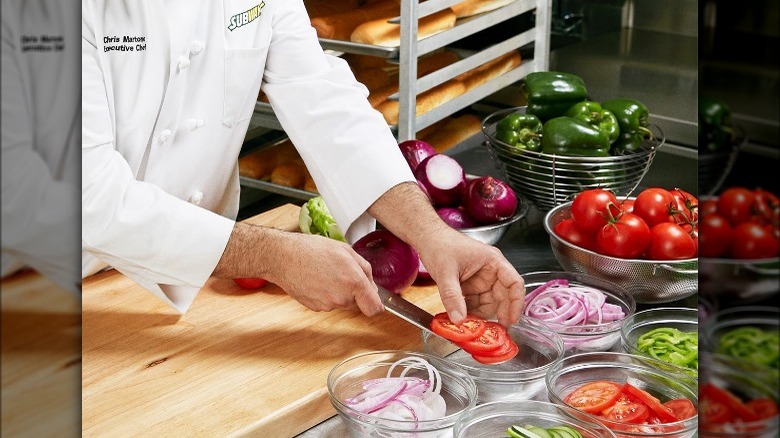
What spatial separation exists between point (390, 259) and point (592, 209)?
1.15ft

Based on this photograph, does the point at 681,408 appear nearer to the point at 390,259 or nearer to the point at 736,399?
the point at 390,259

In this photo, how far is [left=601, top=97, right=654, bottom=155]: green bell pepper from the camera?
193 centimetres

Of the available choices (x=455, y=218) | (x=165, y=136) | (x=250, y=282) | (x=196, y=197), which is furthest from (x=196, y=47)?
(x=455, y=218)

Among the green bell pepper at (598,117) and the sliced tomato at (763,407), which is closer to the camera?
the sliced tomato at (763,407)

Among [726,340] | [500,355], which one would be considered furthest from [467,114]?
[726,340]

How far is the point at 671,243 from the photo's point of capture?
1414 mm

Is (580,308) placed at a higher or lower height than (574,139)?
lower

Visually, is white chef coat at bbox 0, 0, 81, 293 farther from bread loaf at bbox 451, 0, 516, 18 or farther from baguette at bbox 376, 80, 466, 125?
bread loaf at bbox 451, 0, 516, 18

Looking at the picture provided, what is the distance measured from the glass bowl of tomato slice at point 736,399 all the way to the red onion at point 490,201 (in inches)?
52.2

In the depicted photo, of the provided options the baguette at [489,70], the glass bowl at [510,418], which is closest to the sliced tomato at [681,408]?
the glass bowl at [510,418]

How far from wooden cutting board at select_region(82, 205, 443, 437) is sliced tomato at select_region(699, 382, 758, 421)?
2.89 feet

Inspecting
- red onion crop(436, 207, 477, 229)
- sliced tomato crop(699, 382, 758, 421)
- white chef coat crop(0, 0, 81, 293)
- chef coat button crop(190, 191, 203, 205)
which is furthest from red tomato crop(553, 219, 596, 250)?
white chef coat crop(0, 0, 81, 293)

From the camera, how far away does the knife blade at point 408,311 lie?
4.07 ft

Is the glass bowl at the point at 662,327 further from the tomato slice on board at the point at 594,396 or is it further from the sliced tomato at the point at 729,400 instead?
the sliced tomato at the point at 729,400
